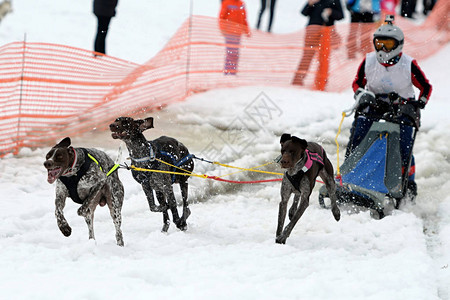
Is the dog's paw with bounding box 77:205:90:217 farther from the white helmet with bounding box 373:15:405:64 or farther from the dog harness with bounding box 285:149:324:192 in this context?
the white helmet with bounding box 373:15:405:64

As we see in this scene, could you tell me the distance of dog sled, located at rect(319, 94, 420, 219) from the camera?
225 inches

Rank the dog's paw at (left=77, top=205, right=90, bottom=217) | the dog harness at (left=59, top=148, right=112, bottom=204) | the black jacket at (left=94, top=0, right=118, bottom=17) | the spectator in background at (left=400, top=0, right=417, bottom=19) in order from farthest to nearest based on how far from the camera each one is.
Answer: the spectator in background at (left=400, top=0, right=417, bottom=19) < the black jacket at (left=94, top=0, right=118, bottom=17) < the dog's paw at (left=77, top=205, right=90, bottom=217) < the dog harness at (left=59, top=148, right=112, bottom=204)

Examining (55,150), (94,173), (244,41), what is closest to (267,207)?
(94,173)

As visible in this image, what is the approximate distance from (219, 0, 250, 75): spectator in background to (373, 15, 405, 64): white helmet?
5.49m

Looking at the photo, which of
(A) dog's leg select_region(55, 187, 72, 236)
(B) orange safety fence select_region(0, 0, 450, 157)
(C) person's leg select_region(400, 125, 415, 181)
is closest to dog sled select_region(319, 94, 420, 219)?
(C) person's leg select_region(400, 125, 415, 181)

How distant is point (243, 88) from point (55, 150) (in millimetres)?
7194

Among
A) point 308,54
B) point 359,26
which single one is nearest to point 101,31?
point 308,54

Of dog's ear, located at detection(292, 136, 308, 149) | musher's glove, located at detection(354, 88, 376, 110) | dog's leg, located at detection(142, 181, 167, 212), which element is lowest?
dog's leg, located at detection(142, 181, 167, 212)

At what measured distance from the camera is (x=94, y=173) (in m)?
4.22

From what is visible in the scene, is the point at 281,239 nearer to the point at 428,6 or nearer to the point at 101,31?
the point at 101,31

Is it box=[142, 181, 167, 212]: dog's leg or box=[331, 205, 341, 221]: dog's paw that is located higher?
box=[142, 181, 167, 212]: dog's leg

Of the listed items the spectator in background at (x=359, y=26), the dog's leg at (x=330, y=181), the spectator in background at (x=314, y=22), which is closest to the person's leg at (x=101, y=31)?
the spectator in background at (x=314, y=22)

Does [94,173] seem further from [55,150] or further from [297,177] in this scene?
[297,177]

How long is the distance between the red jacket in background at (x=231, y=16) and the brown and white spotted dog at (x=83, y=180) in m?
7.04
